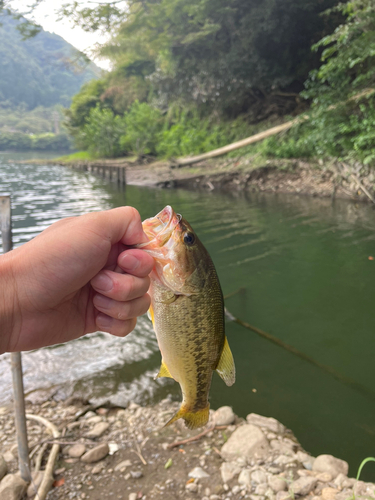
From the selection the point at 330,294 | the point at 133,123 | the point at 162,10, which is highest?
the point at 162,10

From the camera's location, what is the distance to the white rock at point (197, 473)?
328 centimetres

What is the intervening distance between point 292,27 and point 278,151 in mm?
8734

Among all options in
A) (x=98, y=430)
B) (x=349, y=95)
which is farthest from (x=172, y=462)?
(x=349, y=95)

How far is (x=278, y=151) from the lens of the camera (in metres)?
22.3

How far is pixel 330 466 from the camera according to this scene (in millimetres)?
3277

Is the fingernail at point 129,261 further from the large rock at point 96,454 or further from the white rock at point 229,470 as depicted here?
the large rock at point 96,454

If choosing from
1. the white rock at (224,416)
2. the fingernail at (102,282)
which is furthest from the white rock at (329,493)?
the fingernail at (102,282)

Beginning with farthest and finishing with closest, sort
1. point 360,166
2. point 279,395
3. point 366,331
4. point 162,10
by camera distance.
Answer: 1. point 162,10
2. point 360,166
3. point 366,331
4. point 279,395

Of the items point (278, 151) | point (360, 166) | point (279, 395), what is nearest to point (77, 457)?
point (279, 395)

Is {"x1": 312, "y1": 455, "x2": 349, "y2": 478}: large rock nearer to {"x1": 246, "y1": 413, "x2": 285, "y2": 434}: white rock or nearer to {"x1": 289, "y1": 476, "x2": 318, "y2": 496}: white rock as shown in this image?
{"x1": 289, "y1": 476, "x2": 318, "y2": 496}: white rock

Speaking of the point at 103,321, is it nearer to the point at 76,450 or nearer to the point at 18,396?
the point at 18,396

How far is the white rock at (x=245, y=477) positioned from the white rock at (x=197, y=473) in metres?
0.33

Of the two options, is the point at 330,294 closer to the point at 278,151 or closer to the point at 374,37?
the point at 374,37

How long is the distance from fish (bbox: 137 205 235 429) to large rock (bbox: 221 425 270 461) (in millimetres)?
2089
